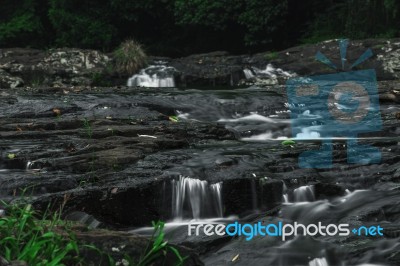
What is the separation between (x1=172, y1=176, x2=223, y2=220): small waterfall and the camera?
6129 millimetres

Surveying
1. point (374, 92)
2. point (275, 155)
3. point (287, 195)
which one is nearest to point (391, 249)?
point (287, 195)

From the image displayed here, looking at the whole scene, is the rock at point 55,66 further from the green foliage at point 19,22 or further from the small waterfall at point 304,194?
the small waterfall at point 304,194

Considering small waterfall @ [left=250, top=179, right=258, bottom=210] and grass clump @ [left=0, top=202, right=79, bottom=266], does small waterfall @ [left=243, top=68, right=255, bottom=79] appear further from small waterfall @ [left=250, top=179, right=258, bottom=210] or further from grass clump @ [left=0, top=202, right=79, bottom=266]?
grass clump @ [left=0, top=202, right=79, bottom=266]

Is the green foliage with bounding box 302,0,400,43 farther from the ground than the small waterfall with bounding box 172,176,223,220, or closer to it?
farther from the ground

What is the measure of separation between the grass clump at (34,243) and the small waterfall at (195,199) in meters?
2.34

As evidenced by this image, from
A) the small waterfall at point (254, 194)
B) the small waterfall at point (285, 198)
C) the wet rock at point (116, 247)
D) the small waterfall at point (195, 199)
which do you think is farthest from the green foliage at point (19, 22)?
the wet rock at point (116, 247)

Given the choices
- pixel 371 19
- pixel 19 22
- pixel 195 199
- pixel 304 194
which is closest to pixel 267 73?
pixel 371 19

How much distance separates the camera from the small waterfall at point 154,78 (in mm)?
18797

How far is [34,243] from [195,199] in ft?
9.05

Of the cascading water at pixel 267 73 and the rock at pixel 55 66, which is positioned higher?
the rock at pixel 55 66

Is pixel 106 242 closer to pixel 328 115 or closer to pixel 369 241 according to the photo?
pixel 369 241

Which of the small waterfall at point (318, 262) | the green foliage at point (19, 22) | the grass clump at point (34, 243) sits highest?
the green foliage at point (19, 22)

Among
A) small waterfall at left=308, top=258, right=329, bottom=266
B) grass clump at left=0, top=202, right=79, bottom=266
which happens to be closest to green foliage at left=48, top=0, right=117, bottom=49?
small waterfall at left=308, top=258, right=329, bottom=266

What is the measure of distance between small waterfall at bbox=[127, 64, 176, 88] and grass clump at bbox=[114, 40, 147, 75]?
1.02 feet
